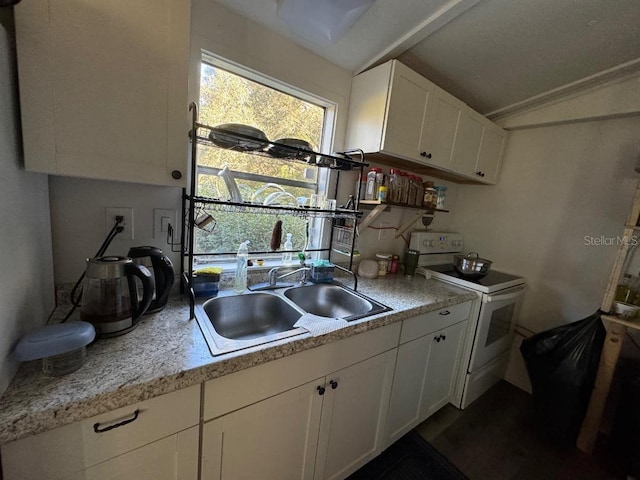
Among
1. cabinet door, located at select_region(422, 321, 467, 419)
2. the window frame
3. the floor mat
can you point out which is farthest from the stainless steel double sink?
the floor mat

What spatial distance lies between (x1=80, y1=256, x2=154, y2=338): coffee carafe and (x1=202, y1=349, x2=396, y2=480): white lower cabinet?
43 cm

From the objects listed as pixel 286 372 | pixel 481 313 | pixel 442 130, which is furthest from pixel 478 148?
pixel 286 372

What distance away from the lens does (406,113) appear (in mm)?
1502

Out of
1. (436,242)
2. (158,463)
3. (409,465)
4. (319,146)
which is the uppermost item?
(319,146)

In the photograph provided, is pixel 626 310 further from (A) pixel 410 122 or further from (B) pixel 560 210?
(A) pixel 410 122

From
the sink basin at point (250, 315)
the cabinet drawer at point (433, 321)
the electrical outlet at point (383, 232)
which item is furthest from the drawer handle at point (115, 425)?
the electrical outlet at point (383, 232)

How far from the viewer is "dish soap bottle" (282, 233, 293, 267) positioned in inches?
61.4

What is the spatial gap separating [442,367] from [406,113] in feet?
5.22

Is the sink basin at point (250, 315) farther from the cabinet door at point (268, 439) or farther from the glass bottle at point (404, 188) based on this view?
the glass bottle at point (404, 188)

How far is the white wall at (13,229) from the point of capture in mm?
578

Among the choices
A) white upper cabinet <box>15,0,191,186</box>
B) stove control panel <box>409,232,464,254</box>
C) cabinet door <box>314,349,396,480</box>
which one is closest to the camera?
white upper cabinet <box>15,0,191,186</box>

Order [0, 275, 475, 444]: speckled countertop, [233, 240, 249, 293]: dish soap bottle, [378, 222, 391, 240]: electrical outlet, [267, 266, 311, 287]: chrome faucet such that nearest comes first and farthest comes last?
[0, 275, 475, 444]: speckled countertop → [233, 240, 249, 293]: dish soap bottle → [267, 266, 311, 287]: chrome faucet → [378, 222, 391, 240]: electrical outlet

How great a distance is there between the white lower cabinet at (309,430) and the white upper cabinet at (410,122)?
1.19 metres

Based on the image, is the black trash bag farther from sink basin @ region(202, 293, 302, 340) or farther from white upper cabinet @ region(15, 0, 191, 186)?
white upper cabinet @ region(15, 0, 191, 186)
